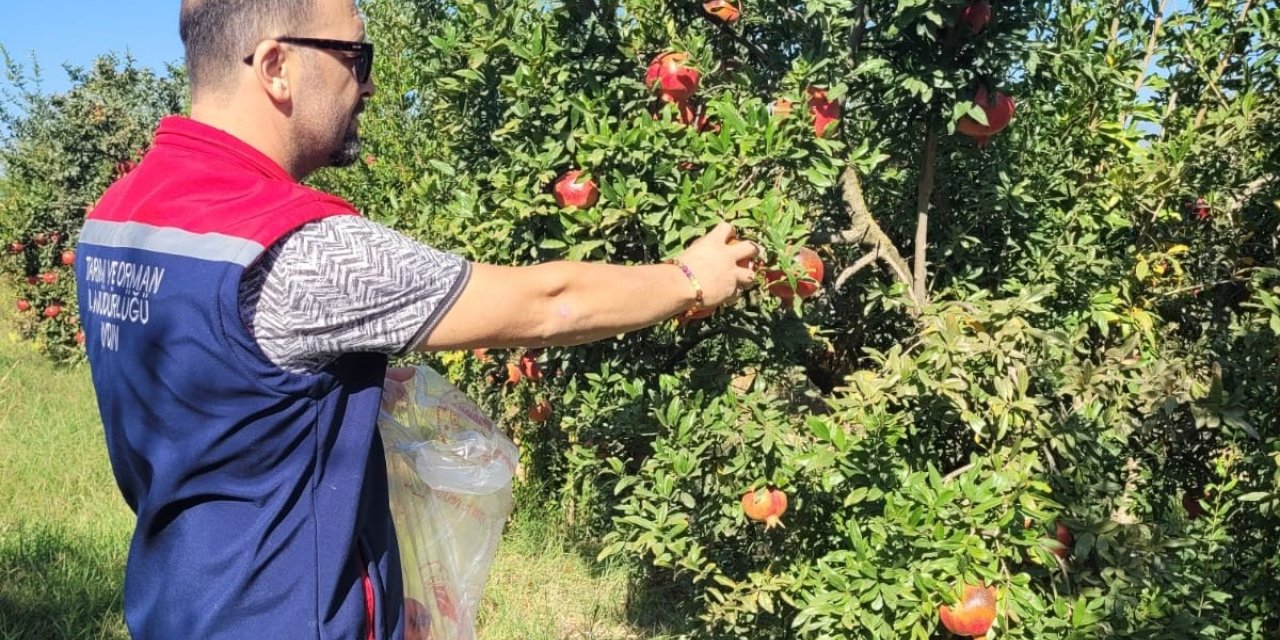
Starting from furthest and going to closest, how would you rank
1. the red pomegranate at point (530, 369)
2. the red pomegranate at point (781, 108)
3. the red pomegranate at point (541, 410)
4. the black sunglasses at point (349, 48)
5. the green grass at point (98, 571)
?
1. the red pomegranate at point (541, 410)
2. the green grass at point (98, 571)
3. the red pomegranate at point (530, 369)
4. the red pomegranate at point (781, 108)
5. the black sunglasses at point (349, 48)

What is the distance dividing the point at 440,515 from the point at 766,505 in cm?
76

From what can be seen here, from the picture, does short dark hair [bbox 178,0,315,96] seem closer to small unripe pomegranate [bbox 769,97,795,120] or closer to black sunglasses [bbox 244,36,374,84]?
black sunglasses [bbox 244,36,374,84]

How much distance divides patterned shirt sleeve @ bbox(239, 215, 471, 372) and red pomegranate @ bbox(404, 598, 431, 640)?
19.4 inches

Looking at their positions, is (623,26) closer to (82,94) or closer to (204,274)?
(204,274)

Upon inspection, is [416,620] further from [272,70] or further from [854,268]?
[854,268]

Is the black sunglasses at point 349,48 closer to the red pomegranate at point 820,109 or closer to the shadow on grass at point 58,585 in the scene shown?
the red pomegranate at point 820,109

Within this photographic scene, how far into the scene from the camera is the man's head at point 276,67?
1.38m

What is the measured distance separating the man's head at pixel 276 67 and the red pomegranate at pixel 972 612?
1310 mm

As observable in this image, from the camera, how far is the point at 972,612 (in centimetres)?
191

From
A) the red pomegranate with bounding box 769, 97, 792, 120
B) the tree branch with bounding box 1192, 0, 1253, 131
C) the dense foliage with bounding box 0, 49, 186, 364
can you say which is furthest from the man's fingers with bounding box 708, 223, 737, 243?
the dense foliage with bounding box 0, 49, 186, 364

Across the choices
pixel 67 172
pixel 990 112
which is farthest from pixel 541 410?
pixel 67 172

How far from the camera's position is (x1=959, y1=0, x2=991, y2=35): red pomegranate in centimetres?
225

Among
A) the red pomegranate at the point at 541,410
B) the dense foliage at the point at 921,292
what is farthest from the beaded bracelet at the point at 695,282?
the red pomegranate at the point at 541,410

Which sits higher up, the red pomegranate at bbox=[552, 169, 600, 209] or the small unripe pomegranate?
the small unripe pomegranate
